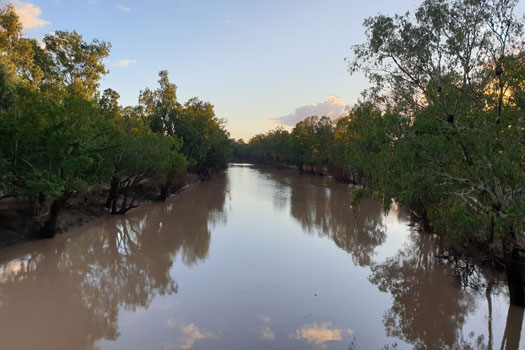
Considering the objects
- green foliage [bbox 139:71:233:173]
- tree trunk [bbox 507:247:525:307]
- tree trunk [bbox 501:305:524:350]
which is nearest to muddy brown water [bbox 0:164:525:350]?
tree trunk [bbox 501:305:524:350]

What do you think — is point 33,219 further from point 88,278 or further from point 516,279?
point 516,279

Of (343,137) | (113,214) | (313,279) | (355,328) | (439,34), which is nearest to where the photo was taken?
(355,328)

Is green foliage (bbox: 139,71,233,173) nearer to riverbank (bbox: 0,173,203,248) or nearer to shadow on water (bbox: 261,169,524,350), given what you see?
riverbank (bbox: 0,173,203,248)

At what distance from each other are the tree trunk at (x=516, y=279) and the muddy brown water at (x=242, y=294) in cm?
42

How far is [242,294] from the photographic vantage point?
11.2 metres

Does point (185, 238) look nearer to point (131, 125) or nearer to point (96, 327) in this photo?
point (96, 327)

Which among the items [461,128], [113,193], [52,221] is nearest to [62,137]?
[52,221]

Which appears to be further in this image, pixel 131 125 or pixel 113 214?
pixel 131 125

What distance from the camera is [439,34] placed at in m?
11.8

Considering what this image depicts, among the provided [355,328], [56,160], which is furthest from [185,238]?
[355,328]

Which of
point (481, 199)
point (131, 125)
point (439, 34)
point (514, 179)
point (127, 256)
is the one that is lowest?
point (127, 256)

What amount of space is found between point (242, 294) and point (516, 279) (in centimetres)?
877

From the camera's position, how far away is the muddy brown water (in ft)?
28.0

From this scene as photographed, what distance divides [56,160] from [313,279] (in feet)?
42.6
